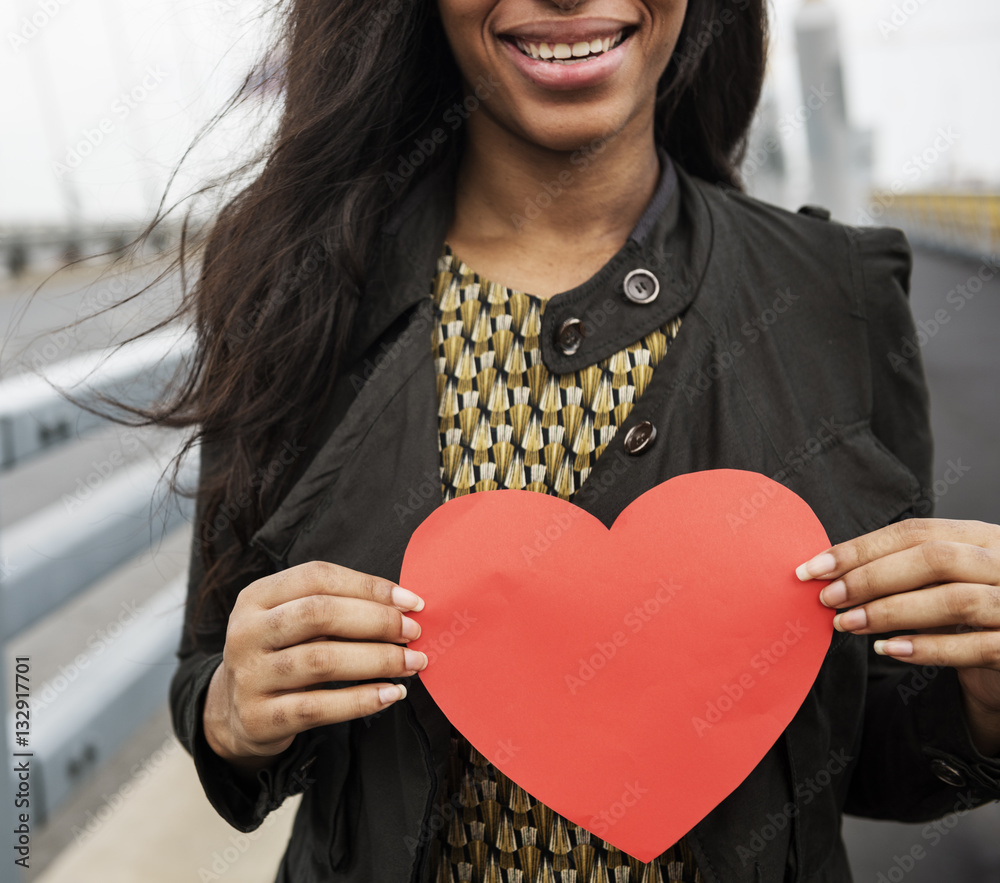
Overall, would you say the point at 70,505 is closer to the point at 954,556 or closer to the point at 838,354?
Result: the point at 838,354

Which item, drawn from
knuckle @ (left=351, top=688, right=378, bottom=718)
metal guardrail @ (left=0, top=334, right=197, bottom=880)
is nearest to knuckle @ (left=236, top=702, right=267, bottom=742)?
knuckle @ (left=351, top=688, right=378, bottom=718)

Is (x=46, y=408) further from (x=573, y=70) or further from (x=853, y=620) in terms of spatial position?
(x=853, y=620)

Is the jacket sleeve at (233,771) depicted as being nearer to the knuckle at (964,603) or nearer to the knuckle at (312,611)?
the knuckle at (312,611)

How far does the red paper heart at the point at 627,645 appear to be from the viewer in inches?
37.5

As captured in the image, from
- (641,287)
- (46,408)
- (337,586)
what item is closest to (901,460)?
(641,287)

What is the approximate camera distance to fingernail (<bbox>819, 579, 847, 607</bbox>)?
0.90 metres

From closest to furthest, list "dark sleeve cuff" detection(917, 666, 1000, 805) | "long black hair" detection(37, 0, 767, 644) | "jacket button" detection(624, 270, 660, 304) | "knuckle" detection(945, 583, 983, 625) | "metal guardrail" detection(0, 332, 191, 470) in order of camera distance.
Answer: "knuckle" detection(945, 583, 983, 625)
"dark sleeve cuff" detection(917, 666, 1000, 805)
"jacket button" detection(624, 270, 660, 304)
"long black hair" detection(37, 0, 767, 644)
"metal guardrail" detection(0, 332, 191, 470)

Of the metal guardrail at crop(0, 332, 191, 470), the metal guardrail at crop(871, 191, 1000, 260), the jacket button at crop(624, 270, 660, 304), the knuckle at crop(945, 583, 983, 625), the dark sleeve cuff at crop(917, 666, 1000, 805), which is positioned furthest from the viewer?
the metal guardrail at crop(871, 191, 1000, 260)

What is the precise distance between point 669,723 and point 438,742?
0.88 ft

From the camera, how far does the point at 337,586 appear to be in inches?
36.1

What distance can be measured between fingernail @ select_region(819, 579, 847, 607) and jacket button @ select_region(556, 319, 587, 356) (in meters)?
0.41

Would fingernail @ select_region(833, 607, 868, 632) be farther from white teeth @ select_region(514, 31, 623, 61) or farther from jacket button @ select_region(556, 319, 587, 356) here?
white teeth @ select_region(514, 31, 623, 61)

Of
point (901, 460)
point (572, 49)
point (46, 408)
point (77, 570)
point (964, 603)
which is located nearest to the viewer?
point (964, 603)

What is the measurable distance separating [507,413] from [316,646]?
1.25 feet
